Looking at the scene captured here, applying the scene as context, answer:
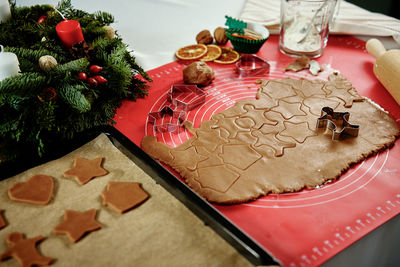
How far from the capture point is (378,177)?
3.27 feet

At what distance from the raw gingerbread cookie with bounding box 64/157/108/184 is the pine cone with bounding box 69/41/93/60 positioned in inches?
14.1

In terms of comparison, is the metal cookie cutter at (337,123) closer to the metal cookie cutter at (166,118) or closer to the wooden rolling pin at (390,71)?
the wooden rolling pin at (390,71)

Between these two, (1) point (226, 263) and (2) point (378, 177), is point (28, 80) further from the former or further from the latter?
(2) point (378, 177)

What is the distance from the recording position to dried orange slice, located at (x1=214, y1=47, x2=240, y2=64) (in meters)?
1.55

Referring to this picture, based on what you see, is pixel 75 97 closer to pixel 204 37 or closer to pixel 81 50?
pixel 81 50

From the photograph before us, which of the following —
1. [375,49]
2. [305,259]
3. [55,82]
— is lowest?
[305,259]

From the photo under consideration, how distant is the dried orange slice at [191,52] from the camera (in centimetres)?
158

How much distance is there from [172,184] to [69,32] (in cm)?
60

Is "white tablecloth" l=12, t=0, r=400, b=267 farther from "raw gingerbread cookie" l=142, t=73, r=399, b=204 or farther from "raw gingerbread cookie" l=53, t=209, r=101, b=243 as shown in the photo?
"raw gingerbread cookie" l=53, t=209, r=101, b=243

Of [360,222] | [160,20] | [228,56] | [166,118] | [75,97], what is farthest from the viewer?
[160,20]

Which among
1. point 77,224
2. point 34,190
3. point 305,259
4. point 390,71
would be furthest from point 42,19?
point 390,71

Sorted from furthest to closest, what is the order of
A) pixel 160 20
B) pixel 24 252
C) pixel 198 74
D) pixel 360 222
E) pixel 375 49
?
pixel 160 20
pixel 375 49
pixel 198 74
pixel 360 222
pixel 24 252

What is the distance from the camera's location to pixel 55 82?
1.05 meters

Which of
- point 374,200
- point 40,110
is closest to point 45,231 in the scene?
point 40,110
